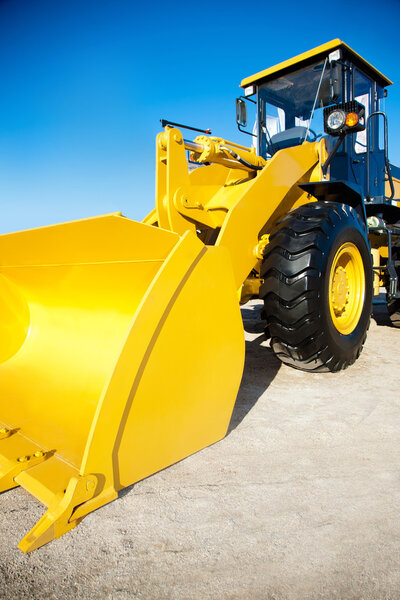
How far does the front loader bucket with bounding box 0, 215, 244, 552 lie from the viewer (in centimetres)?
153

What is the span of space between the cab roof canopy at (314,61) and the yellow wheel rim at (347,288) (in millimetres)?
2163

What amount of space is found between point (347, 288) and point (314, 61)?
8.22 feet

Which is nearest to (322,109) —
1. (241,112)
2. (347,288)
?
(241,112)

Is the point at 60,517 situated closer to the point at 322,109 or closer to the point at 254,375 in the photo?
the point at 254,375

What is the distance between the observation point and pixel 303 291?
2.67m

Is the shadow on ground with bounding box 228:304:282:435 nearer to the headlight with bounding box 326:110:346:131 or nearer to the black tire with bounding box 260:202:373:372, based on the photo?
the black tire with bounding box 260:202:373:372

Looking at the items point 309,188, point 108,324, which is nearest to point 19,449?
point 108,324

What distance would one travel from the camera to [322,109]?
411cm

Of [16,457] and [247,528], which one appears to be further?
[16,457]

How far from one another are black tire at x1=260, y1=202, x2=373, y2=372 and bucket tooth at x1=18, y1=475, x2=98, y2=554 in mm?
1730

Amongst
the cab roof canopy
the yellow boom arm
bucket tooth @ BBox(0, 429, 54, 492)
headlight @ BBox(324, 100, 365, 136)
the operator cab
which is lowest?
bucket tooth @ BBox(0, 429, 54, 492)

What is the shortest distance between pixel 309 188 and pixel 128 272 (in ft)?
6.21

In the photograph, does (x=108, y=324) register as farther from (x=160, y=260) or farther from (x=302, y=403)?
(x=302, y=403)

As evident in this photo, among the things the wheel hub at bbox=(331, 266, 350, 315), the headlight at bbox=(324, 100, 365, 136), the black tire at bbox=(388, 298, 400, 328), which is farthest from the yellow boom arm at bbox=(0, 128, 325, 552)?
the black tire at bbox=(388, 298, 400, 328)
